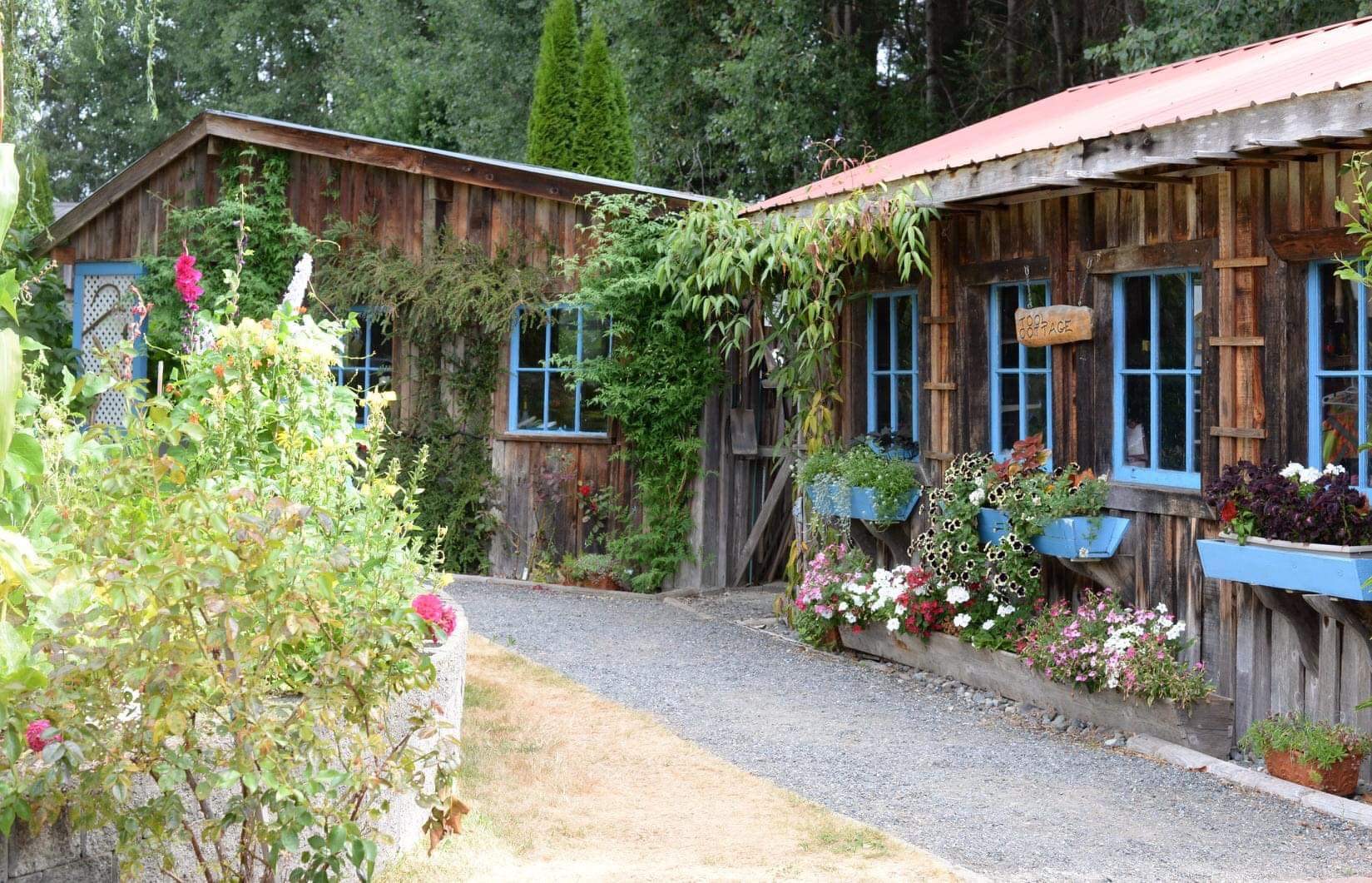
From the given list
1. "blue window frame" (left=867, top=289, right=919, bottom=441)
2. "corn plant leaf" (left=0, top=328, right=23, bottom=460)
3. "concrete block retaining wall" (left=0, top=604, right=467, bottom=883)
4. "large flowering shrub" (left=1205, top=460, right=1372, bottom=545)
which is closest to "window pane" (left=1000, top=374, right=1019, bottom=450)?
"blue window frame" (left=867, top=289, right=919, bottom=441)

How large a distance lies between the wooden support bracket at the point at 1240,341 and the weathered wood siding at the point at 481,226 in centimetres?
557

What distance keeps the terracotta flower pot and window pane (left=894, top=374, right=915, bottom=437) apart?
348 cm

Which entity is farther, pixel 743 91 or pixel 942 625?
pixel 743 91

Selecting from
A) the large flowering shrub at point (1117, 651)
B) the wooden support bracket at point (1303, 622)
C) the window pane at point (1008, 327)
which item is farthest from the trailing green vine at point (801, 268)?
the wooden support bracket at point (1303, 622)

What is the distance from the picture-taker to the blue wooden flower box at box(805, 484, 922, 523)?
8148mm

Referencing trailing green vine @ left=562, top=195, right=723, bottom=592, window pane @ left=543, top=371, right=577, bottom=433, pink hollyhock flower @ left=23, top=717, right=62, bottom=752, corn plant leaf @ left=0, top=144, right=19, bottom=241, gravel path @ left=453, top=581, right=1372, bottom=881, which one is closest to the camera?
corn plant leaf @ left=0, top=144, right=19, bottom=241

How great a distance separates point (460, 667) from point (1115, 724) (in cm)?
315

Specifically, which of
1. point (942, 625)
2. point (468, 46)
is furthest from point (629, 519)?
point (468, 46)

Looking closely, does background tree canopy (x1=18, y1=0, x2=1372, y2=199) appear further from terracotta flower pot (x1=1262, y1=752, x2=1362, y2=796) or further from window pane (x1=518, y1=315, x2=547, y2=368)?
terracotta flower pot (x1=1262, y1=752, x2=1362, y2=796)

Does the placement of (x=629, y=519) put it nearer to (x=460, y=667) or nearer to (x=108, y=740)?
(x=460, y=667)

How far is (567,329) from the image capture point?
1109 cm

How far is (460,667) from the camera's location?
5.05m

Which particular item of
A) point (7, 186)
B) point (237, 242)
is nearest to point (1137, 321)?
point (7, 186)

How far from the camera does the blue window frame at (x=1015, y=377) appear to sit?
24.6 ft
